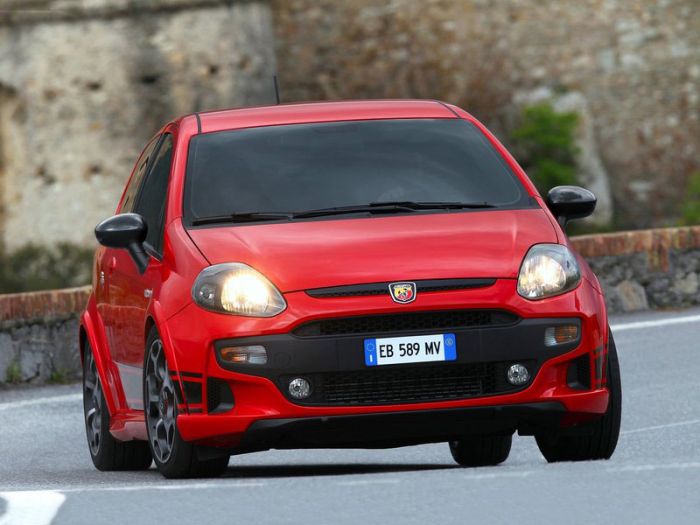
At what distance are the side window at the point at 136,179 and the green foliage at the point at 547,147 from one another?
2206 centimetres

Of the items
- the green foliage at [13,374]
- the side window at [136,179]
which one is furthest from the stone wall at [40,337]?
the side window at [136,179]

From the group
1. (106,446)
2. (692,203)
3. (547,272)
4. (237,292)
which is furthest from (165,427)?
(692,203)

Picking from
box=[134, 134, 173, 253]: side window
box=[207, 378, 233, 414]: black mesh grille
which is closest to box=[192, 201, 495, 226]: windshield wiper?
box=[134, 134, 173, 253]: side window

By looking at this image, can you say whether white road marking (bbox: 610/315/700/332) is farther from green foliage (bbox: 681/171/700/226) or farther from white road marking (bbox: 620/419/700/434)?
green foliage (bbox: 681/171/700/226)

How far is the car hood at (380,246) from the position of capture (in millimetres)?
7043

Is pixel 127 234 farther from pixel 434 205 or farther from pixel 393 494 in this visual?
pixel 393 494

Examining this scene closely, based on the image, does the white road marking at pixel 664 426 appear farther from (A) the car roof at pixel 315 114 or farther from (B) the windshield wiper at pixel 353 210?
(B) the windshield wiper at pixel 353 210

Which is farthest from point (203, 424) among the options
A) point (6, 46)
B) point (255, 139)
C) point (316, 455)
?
point (6, 46)

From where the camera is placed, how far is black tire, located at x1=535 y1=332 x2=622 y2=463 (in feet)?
24.4

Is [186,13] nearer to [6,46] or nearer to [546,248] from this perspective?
[6,46]

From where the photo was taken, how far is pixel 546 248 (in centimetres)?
727

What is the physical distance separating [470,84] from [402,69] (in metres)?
1.16

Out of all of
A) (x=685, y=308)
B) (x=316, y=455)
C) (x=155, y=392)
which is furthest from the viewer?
(x=685, y=308)

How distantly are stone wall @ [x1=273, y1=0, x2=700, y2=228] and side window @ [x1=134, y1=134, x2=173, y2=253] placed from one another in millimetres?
23843
